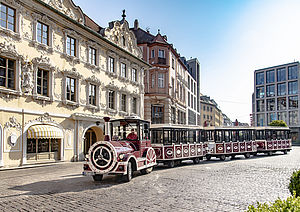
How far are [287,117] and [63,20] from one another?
74501 millimetres

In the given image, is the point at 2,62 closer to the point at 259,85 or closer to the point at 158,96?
the point at 158,96

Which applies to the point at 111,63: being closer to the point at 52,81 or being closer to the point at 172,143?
the point at 52,81

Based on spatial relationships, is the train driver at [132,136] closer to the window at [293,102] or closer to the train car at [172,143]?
the train car at [172,143]

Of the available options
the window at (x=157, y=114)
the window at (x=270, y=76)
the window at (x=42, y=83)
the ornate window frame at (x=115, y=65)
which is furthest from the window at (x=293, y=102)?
the window at (x=42, y=83)

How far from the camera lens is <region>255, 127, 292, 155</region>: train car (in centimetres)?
2703

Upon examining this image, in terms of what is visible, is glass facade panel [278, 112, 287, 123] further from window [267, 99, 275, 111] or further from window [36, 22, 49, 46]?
window [36, 22, 49, 46]

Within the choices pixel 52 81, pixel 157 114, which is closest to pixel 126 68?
pixel 157 114

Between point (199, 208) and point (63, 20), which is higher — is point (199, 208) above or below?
below

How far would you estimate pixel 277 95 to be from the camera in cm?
8131

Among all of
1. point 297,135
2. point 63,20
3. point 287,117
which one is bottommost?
point 297,135

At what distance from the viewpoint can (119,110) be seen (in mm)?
27500

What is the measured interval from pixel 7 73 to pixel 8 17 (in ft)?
10.8

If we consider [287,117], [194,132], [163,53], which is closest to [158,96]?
[163,53]

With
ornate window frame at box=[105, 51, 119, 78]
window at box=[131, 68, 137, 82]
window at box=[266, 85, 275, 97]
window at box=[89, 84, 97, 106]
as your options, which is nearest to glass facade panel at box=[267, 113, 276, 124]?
window at box=[266, 85, 275, 97]
